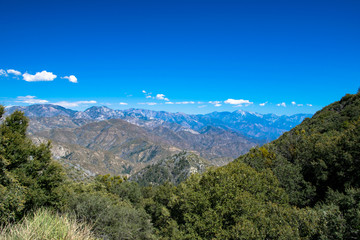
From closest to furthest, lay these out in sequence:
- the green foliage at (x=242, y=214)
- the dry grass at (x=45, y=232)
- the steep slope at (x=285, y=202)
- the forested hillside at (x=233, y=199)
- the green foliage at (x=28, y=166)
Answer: the dry grass at (x=45, y=232), the steep slope at (x=285, y=202), the forested hillside at (x=233, y=199), the green foliage at (x=242, y=214), the green foliage at (x=28, y=166)

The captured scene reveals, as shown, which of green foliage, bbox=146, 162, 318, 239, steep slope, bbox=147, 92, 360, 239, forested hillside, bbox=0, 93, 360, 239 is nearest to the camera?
steep slope, bbox=147, 92, 360, 239

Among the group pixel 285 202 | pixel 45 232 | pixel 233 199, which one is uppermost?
pixel 45 232

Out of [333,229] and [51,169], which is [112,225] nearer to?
[51,169]

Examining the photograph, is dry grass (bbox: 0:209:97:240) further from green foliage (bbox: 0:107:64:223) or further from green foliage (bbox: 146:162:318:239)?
green foliage (bbox: 0:107:64:223)

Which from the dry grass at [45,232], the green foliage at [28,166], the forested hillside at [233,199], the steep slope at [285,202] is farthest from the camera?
the green foliage at [28,166]

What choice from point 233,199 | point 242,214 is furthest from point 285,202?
point 242,214

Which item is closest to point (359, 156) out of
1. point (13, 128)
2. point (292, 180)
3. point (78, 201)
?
point (292, 180)

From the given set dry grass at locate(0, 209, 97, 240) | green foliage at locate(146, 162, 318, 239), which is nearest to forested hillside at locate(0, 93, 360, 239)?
green foliage at locate(146, 162, 318, 239)

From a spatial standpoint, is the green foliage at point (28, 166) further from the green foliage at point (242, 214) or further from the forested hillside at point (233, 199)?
the green foliage at point (242, 214)

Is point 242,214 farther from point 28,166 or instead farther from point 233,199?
point 28,166

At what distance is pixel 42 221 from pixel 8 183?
1363cm

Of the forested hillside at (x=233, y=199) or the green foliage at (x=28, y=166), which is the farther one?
the green foliage at (x=28, y=166)

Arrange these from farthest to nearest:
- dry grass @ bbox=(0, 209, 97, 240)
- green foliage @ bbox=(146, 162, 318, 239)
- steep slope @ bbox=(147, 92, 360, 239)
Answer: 1. green foliage @ bbox=(146, 162, 318, 239)
2. steep slope @ bbox=(147, 92, 360, 239)
3. dry grass @ bbox=(0, 209, 97, 240)

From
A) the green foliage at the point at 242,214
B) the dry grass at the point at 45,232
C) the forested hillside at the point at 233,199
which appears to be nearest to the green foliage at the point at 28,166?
the forested hillside at the point at 233,199
